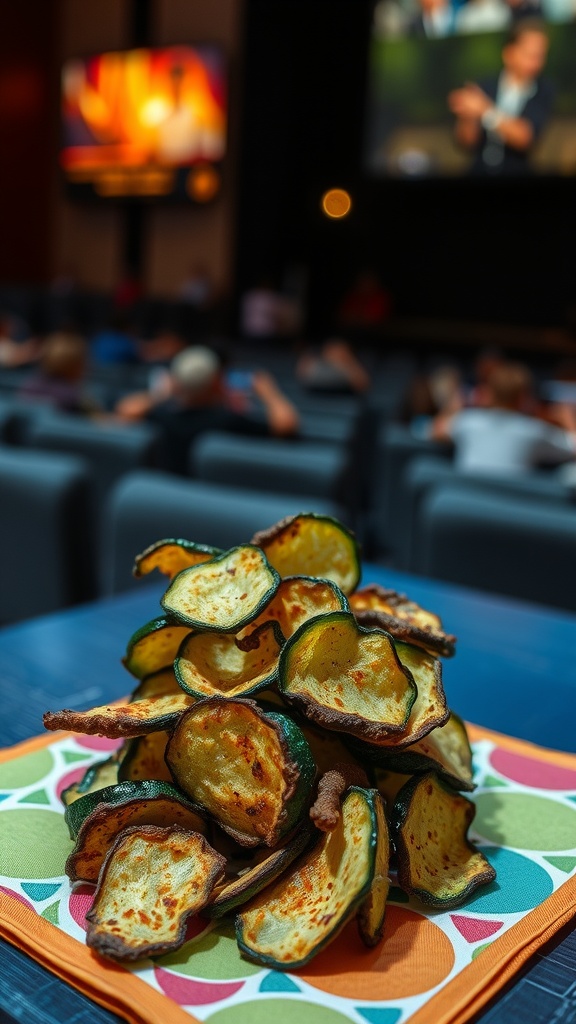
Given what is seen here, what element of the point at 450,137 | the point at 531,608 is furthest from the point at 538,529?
the point at 450,137

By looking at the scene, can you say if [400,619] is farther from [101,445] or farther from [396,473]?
[396,473]

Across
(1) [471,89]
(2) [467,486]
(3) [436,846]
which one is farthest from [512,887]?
(1) [471,89]

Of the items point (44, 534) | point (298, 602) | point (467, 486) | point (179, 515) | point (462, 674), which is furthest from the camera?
point (467, 486)

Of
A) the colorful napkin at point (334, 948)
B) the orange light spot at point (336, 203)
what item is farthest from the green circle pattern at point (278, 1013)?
the orange light spot at point (336, 203)

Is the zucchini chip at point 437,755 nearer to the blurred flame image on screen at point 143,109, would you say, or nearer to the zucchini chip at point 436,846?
the zucchini chip at point 436,846

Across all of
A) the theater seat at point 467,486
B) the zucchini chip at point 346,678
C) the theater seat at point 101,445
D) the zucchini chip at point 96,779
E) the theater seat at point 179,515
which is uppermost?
the zucchini chip at point 346,678

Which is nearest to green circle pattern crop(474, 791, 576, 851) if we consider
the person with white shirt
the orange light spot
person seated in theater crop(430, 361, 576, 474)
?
person seated in theater crop(430, 361, 576, 474)

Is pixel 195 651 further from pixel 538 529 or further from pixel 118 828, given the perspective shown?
pixel 538 529
